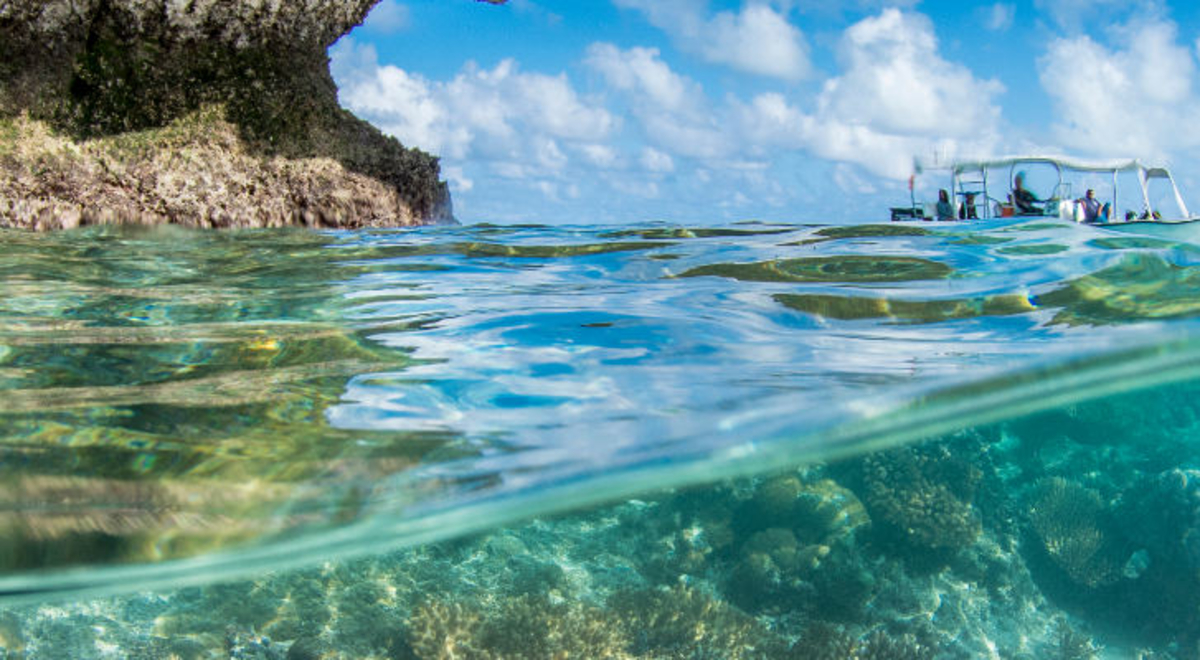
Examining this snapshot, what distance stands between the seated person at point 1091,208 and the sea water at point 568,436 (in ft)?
29.7

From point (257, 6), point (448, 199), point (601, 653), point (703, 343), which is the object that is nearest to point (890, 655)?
point (601, 653)

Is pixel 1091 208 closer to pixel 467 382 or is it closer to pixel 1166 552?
pixel 1166 552

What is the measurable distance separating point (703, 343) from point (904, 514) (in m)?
8.85

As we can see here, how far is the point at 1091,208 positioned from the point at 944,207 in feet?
11.7

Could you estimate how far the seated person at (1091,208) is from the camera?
19.5 metres

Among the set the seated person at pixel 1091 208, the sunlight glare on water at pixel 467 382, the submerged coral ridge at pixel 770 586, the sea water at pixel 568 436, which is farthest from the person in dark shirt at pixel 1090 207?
the sunlight glare on water at pixel 467 382

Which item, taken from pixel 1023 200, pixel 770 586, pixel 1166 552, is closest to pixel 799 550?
pixel 770 586

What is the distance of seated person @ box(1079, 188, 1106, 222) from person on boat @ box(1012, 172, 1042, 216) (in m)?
1.35

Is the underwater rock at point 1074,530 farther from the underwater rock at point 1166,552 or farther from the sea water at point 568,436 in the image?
the underwater rock at point 1166,552

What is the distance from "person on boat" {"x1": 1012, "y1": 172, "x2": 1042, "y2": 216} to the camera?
1911 centimetres

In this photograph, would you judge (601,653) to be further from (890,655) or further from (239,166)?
(239,166)

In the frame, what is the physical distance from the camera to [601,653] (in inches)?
319

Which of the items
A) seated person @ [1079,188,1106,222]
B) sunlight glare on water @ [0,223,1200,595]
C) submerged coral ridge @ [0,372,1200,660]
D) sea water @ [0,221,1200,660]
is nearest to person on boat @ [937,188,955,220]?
seated person @ [1079,188,1106,222]

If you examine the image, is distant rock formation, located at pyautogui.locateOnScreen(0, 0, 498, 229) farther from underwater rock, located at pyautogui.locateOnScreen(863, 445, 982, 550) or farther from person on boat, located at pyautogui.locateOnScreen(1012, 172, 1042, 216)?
person on boat, located at pyautogui.locateOnScreen(1012, 172, 1042, 216)
